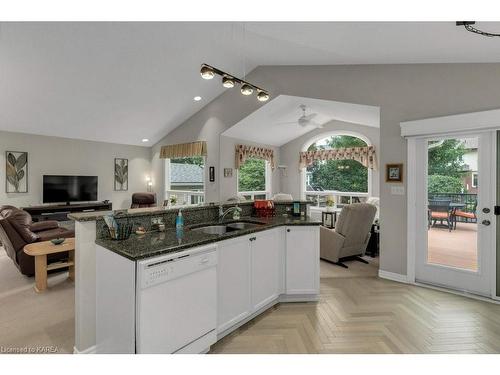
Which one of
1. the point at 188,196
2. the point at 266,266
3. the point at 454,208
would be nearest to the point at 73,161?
the point at 188,196

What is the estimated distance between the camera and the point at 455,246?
330 cm

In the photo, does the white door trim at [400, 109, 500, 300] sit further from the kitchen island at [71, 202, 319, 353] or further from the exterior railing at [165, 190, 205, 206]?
the exterior railing at [165, 190, 205, 206]

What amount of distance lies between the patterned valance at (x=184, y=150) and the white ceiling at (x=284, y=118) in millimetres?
662

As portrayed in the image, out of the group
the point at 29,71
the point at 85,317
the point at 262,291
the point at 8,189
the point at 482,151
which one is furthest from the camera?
the point at 8,189

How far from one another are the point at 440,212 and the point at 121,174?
279 inches

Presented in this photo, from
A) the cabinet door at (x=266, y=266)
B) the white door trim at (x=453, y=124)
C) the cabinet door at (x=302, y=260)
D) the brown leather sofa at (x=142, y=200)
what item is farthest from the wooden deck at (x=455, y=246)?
the brown leather sofa at (x=142, y=200)

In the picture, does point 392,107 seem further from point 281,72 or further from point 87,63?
point 87,63

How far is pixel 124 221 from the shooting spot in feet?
7.44

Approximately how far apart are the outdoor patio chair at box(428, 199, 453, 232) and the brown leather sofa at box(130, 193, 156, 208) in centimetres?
626

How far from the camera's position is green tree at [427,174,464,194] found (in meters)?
Result: 3.28

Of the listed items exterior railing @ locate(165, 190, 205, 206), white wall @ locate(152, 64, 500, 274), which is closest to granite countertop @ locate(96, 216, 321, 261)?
white wall @ locate(152, 64, 500, 274)

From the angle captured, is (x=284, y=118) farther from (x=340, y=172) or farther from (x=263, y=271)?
(x=263, y=271)
